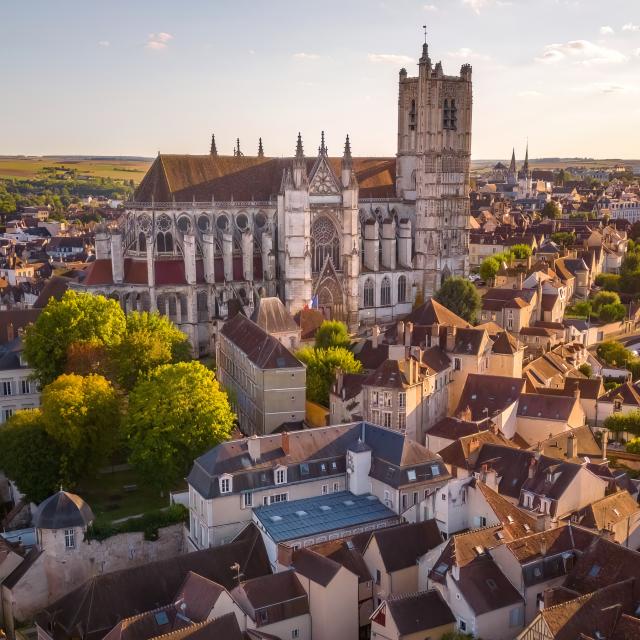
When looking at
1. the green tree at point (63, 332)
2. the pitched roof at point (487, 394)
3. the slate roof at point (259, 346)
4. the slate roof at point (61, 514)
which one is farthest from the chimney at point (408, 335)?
the slate roof at point (61, 514)

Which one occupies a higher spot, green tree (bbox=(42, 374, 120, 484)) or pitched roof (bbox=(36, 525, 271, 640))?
green tree (bbox=(42, 374, 120, 484))

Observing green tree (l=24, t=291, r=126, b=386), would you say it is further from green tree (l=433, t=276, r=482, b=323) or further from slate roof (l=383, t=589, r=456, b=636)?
slate roof (l=383, t=589, r=456, b=636)

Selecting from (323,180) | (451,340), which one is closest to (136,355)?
(451,340)

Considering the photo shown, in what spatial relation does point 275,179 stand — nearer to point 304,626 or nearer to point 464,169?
point 464,169

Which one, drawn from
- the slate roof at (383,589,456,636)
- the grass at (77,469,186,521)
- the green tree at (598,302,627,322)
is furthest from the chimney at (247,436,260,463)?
the green tree at (598,302,627,322)

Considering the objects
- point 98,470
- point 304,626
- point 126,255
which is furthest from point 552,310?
point 304,626

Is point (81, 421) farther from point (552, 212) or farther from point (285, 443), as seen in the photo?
point (552, 212)
